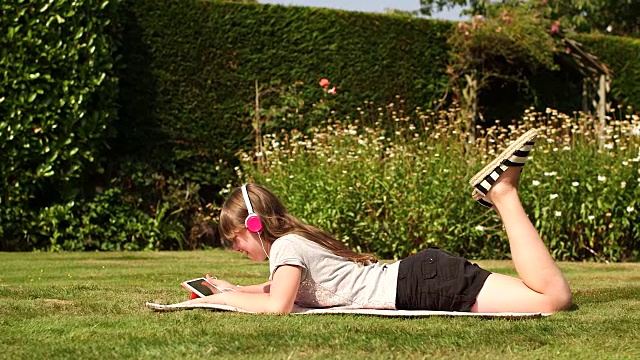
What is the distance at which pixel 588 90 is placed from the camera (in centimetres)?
1345

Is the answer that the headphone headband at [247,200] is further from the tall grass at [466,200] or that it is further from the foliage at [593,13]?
the foliage at [593,13]

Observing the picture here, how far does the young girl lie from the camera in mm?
3961

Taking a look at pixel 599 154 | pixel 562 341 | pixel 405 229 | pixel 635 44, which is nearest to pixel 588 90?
pixel 635 44

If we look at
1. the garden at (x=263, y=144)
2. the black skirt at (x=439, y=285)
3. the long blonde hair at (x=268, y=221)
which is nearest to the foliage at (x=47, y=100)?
the garden at (x=263, y=144)

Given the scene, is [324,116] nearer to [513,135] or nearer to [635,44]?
[513,135]

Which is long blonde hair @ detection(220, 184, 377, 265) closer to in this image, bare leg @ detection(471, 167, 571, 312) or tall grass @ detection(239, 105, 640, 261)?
bare leg @ detection(471, 167, 571, 312)

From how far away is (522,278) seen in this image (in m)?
4.02

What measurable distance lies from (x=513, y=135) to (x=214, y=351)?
23.6ft

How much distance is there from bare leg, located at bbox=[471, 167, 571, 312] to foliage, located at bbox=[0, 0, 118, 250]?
5954 millimetres

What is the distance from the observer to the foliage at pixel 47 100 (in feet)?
29.3

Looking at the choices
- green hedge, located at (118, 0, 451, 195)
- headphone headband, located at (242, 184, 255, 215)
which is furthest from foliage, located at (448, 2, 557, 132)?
headphone headband, located at (242, 184, 255, 215)

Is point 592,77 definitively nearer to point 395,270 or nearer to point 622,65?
point 622,65

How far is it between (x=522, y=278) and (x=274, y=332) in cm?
126

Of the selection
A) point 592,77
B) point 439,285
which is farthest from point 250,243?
point 592,77
